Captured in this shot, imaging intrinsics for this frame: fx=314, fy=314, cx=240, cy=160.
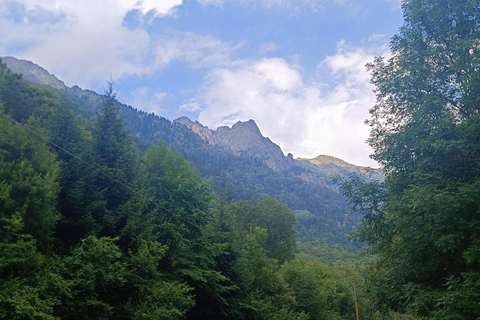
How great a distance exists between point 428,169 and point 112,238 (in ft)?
43.0

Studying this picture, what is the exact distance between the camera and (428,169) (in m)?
9.95

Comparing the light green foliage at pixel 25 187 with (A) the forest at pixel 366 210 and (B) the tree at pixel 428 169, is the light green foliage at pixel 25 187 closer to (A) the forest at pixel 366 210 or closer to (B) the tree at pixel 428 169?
(A) the forest at pixel 366 210

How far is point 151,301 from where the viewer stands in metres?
13.6

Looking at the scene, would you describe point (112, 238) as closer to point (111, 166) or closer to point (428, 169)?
point (111, 166)

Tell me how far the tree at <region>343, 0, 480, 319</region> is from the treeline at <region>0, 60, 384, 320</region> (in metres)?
3.39

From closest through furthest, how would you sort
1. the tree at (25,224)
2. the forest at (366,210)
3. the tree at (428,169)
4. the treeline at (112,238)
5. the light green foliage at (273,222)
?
the tree at (428,169) < the forest at (366,210) < the tree at (25,224) < the treeline at (112,238) < the light green foliage at (273,222)

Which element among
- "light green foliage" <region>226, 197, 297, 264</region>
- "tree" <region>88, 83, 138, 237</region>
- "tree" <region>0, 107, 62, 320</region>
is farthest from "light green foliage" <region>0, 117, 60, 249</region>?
"light green foliage" <region>226, 197, 297, 264</region>

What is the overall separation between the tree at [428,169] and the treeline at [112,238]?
3.39m

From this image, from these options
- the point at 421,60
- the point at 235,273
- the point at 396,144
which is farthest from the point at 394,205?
the point at 235,273

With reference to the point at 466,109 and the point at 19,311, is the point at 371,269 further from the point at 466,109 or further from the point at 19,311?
the point at 19,311

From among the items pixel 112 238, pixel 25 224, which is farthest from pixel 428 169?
pixel 25 224

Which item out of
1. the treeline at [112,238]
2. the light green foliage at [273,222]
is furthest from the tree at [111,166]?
the light green foliage at [273,222]

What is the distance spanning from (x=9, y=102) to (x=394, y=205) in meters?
26.8

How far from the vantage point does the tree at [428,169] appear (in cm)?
805
